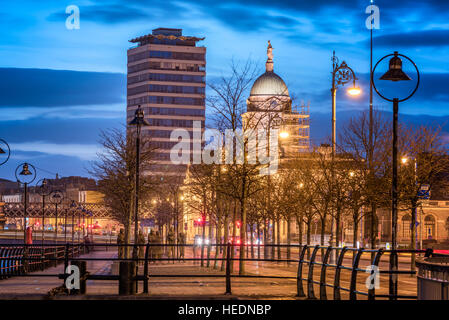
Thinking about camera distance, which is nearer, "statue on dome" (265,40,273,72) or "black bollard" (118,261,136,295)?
"black bollard" (118,261,136,295)

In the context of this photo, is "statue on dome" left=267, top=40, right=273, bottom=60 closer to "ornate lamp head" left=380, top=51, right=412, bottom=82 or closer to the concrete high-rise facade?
the concrete high-rise facade

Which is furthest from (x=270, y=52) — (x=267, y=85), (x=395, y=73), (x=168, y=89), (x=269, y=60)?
(x=395, y=73)

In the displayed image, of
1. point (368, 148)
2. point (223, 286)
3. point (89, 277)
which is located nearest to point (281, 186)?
point (368, 148)

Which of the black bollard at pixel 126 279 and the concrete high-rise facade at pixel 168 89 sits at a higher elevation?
the concrete high-rise facade at pixel 168 89

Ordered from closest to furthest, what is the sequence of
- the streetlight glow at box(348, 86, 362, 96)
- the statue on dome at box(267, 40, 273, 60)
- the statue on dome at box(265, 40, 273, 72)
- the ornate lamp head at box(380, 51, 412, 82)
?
the ornate lamp head at box(380, 51, 412, 82) < the streetlight glow at box(348, 86, 362, 96) < the statue on dome at box(265, 40, 273, 72) < the statue on dome at box(267, 40, 273, 60)

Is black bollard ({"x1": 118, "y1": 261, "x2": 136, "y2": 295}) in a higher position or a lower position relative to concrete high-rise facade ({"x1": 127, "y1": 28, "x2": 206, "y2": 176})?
lower

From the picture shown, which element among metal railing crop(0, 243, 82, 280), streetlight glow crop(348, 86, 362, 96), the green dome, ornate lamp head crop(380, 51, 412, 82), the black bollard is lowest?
metal railing crop(0, 243, 82, 280)

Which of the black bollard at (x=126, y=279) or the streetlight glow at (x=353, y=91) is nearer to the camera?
the black bollard at (x=126, y=279)

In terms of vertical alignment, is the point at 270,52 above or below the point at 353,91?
above

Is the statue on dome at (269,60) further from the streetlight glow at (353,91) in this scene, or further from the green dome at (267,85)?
the streetlight glow at (353,91)

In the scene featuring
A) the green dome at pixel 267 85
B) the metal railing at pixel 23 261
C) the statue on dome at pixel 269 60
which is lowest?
the metal railing at pixel 23 261

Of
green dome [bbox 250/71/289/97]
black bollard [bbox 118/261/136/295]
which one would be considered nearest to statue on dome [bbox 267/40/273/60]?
green dome [bbox 250/71/289/97]

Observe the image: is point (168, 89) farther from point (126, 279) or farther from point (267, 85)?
point (126, 279)

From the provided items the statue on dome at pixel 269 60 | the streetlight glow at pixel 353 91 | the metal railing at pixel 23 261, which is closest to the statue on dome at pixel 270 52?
the statue on dome at pixel 269 60
